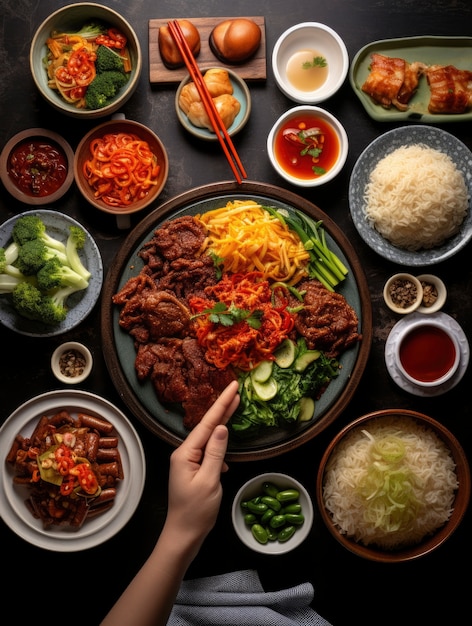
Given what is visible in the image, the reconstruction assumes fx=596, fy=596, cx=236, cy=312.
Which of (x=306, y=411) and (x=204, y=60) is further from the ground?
(x=204, y=60)

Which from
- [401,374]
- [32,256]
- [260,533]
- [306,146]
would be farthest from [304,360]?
[32,256]

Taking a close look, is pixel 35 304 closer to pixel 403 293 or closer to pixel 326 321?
pixel 326 321

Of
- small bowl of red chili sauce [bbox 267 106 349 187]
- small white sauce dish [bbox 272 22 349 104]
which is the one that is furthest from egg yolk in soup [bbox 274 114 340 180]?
small white sauce dish [bbox 272 22 349 104]

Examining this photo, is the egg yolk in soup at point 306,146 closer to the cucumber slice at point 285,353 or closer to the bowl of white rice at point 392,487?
the cucumber slice at point 285,353

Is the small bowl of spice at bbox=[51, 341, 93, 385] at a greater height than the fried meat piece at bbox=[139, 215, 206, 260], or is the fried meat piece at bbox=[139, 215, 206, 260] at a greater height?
the fried meat piece at bbox=[139, 215, 206, 260]

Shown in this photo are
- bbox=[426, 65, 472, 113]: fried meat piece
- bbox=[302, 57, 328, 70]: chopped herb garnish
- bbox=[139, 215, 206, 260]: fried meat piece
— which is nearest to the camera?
bbox=[139, 215, 206, 260]: fried meat piece

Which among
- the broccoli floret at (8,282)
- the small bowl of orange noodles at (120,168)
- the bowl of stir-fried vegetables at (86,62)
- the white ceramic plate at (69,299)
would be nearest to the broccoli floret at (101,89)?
the bowl of stir-fried vegetables at (86,62)

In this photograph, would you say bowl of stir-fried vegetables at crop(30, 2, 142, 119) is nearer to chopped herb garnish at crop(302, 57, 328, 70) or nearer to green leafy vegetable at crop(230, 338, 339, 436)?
chopped herb garnish at crop(302, 57, 328, 70)
